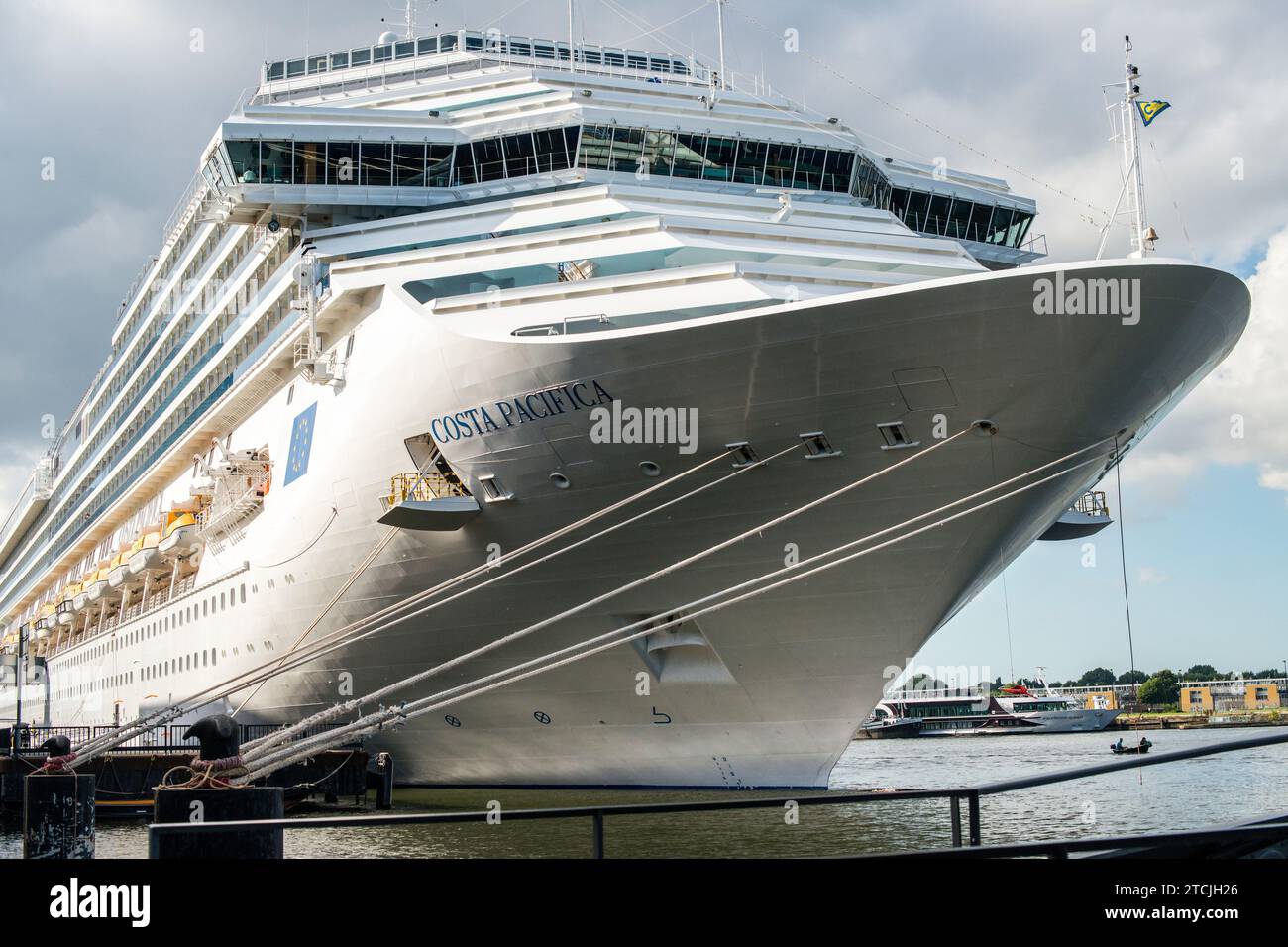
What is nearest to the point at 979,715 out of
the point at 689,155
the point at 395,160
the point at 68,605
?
the point at 68,605

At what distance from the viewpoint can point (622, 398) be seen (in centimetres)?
1672

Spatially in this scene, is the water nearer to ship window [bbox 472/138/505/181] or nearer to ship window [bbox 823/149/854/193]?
ship window [bbox 472/138/505/181]

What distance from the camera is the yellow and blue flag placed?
1658cm

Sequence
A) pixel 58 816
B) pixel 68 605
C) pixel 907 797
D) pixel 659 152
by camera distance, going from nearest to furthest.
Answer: pixel 907 797 → pixel 58 816 → pixel 659 152 → pixel 68 605

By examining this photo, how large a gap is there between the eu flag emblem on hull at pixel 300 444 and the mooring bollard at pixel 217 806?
1322 centimetres

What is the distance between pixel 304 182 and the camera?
25297 mm

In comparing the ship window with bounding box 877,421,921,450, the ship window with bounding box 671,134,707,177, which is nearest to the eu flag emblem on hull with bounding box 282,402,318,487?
the ship window with bounding box 671,134,707,177

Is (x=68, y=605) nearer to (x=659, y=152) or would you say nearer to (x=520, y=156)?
(x=520, y=156)

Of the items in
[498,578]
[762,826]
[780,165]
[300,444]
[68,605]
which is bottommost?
[762,826]

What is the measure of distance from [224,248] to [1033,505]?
24173mm

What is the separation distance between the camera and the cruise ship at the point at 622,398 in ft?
51.8

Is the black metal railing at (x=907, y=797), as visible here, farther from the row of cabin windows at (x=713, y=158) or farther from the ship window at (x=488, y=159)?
the ship window at (x=488, y=159)

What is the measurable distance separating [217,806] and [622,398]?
9.99 metres

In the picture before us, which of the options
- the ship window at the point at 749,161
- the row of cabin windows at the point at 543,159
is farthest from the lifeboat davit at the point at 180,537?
the ship window at the point at 749,161
